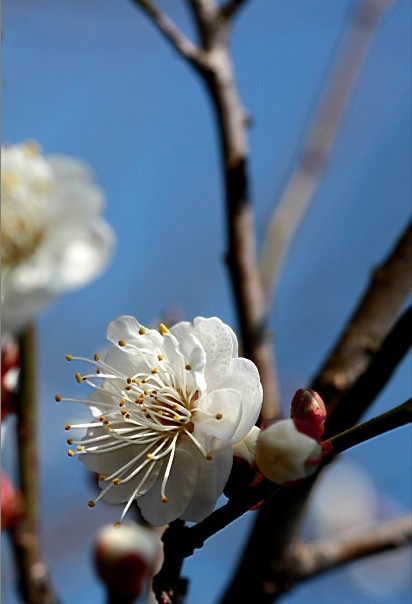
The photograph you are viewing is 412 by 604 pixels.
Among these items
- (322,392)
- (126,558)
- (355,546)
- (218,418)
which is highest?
(218,418)

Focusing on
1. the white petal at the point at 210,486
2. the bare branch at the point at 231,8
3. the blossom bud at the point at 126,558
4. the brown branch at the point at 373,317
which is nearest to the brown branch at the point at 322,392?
the brown branch at the point at 373,317

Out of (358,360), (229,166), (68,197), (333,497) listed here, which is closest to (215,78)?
(229,166)

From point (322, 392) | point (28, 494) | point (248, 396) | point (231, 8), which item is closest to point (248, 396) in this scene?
point (248, 396)

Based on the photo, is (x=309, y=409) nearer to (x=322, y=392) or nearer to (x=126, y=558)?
(x=322, y=392)

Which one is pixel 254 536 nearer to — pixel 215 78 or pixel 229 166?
pixel 229 166

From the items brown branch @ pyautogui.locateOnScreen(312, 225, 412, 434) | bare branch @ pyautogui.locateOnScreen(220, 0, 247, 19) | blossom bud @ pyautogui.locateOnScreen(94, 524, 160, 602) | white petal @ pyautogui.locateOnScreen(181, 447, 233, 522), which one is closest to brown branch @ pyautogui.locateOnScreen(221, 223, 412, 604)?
brown branch @ pyautogui.locateOnScreen(312, 225, 412, 434)

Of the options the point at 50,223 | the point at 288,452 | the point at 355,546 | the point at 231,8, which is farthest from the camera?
the point at 50,223

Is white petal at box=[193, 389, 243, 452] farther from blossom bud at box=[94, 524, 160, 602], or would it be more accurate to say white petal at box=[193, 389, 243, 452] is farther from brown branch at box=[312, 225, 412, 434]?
blossom bud at box=[94, 524, 160, 602]
